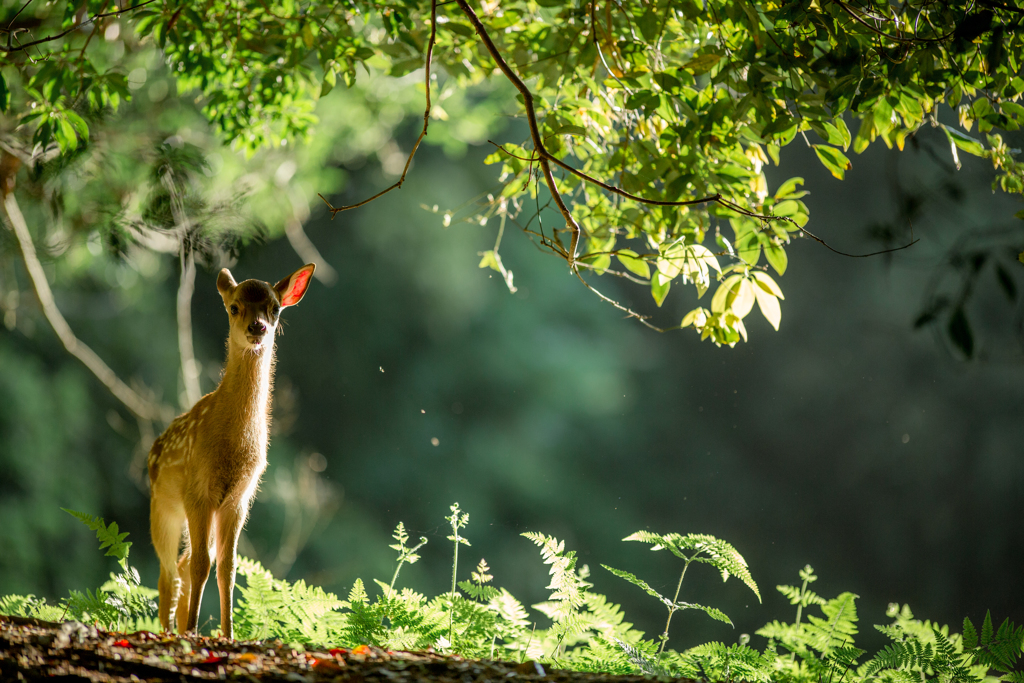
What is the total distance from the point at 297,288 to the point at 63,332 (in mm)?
2000

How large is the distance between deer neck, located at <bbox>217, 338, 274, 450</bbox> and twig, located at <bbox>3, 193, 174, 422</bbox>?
4.94 ft

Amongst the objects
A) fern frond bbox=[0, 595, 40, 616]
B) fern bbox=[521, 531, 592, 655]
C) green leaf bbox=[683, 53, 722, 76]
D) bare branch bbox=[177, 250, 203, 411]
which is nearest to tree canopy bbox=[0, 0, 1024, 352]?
green leaf bbox=[683, 53, 722, 76]

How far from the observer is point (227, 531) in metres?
1.45

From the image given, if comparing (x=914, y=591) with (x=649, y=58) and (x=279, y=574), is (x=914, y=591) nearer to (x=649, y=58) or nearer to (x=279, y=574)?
(x=649, y=58)

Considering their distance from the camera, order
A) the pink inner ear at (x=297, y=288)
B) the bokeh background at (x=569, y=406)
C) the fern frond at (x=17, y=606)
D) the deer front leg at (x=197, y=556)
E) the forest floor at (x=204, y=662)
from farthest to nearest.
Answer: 1. the bokeh background at (x=569, y=406)
2. the fern frond at (x=17, y=606)
3. the pink inner ear at (x=297, y=288)
4. the deer front leg at (x=197, y=556)
5. the forest floor at (x=204, y=662)

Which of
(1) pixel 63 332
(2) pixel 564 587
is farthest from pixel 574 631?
(1) pixel 63 332

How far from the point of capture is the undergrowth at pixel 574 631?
1.48 m

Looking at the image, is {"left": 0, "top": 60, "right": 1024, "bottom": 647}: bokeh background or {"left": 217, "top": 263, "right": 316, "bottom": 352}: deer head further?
{"left": 0, "top": 60, "right": 1024, "bottom": 647}: bokeh background

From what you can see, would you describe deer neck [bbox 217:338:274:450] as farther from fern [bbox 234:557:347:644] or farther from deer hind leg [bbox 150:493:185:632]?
fern [bbox 234:557:347:644]

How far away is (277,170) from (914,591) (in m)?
3.28

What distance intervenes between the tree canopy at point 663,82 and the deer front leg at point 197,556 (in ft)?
2.36

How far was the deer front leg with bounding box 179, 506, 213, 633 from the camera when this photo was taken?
1385mm

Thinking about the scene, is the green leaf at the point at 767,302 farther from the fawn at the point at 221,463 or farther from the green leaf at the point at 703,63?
the fawn at the point at 221,463

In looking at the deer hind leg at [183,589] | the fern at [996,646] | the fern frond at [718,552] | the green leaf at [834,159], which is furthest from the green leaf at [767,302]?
the deer hind leg at [183,589]
